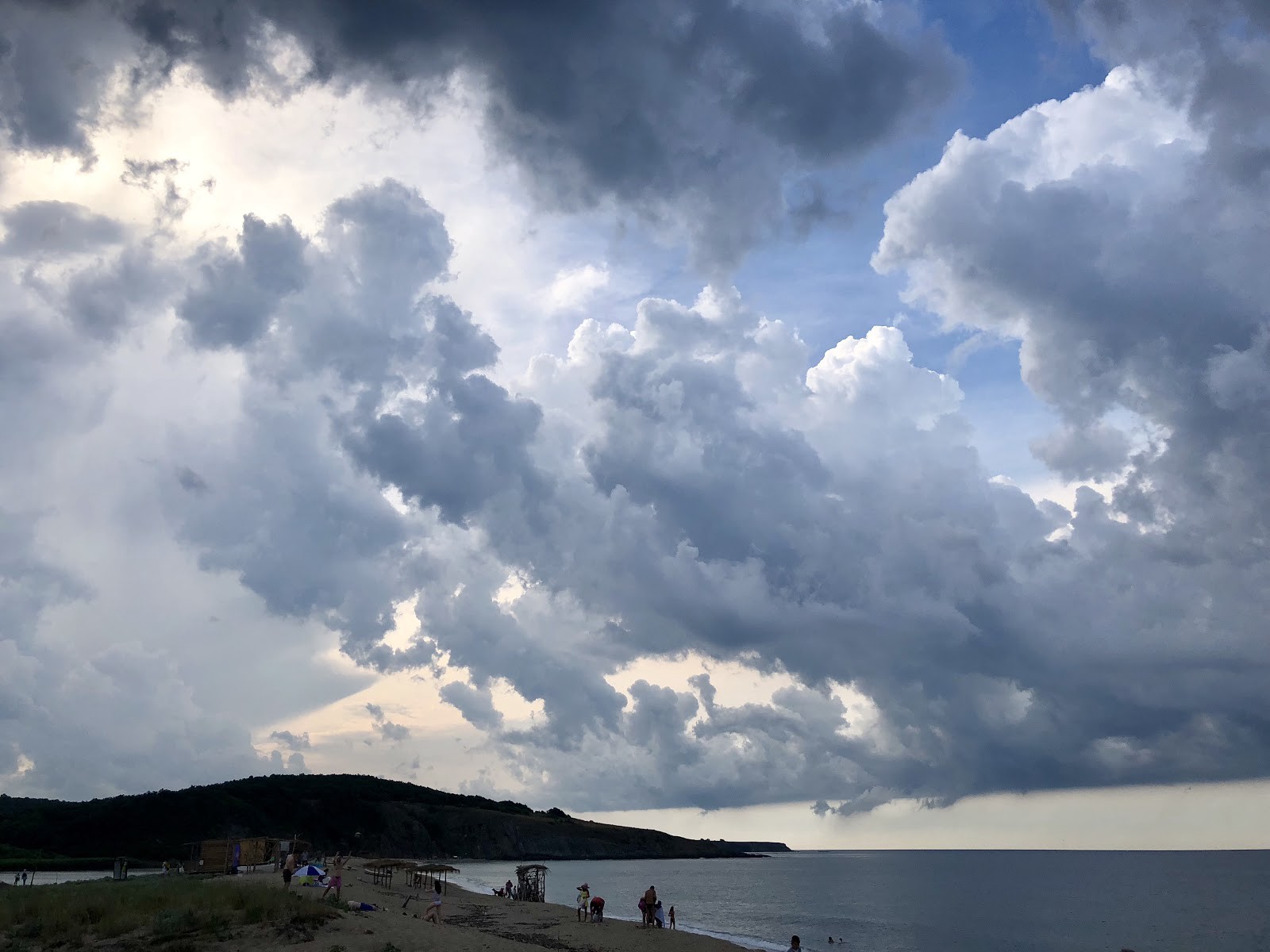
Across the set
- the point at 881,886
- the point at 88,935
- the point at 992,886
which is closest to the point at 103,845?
the point at 881,886

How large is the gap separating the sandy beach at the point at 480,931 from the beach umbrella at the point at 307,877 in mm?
704

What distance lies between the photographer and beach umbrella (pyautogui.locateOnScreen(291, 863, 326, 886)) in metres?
48.3

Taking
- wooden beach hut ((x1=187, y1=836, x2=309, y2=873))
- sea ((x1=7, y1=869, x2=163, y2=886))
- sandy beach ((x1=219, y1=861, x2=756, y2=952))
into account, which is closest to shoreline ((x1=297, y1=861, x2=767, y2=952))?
sandy beach ((x1=219, y1=861, x2=756, y2=952))

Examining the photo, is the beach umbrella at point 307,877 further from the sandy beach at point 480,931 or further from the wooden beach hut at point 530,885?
the wooden beach hut at point 530,885

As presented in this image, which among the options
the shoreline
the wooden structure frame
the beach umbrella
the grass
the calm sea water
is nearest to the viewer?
the grass

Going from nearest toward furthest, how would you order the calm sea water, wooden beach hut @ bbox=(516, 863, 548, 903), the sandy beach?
1. the sandy beach
2. the calm sea water
3. wooden beach hut @ bbox=(516, 863, 548, 903)

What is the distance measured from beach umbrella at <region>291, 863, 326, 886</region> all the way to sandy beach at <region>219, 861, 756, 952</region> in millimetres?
704

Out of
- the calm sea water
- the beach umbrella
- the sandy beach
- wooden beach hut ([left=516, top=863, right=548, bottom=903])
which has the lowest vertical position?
the calm sea water

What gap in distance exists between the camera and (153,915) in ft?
102

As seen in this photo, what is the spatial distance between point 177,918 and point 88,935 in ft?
8.35

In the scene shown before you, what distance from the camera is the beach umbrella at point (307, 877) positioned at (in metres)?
48.3

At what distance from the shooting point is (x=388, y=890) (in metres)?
73.7

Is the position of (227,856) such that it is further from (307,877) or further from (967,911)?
(967,911)

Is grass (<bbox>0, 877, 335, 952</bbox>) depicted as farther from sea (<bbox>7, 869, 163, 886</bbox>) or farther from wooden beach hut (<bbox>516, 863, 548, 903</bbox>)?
wooden beach hut (<bbox>516, 863, 548, 903</bbox>)
